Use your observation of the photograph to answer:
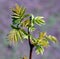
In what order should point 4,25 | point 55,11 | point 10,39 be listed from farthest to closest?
point 55,11 → point 4,25 → point 10,39

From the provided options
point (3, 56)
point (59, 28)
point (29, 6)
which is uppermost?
point (29, 6)

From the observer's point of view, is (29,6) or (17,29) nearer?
(17,29)

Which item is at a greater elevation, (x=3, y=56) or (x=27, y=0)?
(x=27, y=0)

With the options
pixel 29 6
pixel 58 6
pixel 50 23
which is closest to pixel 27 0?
pixel 29 6

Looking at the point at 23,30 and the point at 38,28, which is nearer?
the point at 23,30

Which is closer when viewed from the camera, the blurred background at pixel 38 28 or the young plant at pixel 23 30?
the young plant at pixel 23 30

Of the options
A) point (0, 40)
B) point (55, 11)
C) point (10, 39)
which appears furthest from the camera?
point (55, 11)

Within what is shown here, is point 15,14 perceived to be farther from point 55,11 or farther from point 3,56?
point 55,11

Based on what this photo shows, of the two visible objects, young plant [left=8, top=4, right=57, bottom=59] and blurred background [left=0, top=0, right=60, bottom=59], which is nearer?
young plant [left=8, top=4, right=57, bottom=59]
